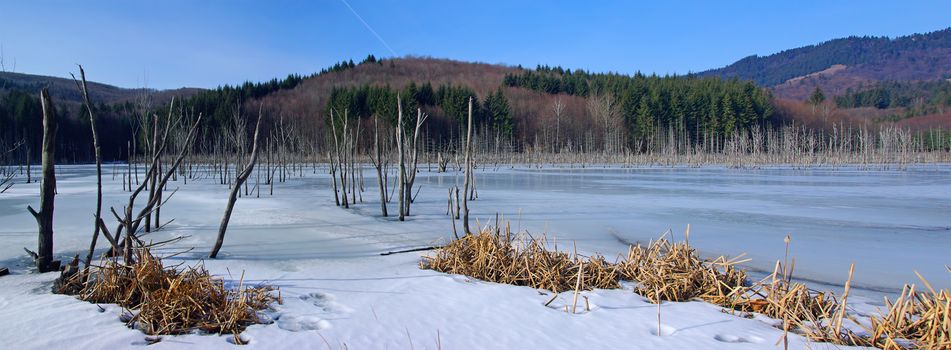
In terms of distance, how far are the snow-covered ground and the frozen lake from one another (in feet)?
0.10

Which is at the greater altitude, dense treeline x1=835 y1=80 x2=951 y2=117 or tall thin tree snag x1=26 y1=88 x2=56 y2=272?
dense treeline x1=835 y1=80 x2=951 y2=117

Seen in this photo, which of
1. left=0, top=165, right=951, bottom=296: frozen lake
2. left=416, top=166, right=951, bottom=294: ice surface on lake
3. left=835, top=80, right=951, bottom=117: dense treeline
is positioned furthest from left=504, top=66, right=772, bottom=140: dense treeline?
left=835, top=80, right=951, bottom=117: dense treeline

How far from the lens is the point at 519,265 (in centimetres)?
470

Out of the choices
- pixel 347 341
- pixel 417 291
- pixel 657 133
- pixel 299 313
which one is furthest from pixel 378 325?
pixel 657 133

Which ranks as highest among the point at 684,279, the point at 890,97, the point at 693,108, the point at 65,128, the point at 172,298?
the point at 890,97

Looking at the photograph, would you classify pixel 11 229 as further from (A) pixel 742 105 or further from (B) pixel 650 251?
(A) pixel 742 105

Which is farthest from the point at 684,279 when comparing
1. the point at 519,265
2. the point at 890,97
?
the point at 890,97

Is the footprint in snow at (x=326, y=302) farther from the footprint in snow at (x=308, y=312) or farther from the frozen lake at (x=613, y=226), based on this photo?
the frozen lake at (x=613, y=226)

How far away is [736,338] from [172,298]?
11.6 feet

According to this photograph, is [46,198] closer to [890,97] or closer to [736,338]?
[736,338]

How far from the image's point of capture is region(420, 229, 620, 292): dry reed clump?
4484 millimetres

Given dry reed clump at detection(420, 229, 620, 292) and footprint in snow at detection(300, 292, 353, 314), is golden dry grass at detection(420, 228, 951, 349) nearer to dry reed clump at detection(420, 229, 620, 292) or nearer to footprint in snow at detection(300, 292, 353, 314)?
dry reed clump at detection(420, 229, 620, 292)

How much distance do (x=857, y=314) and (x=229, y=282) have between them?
469cm

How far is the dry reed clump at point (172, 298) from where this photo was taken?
3213mm
